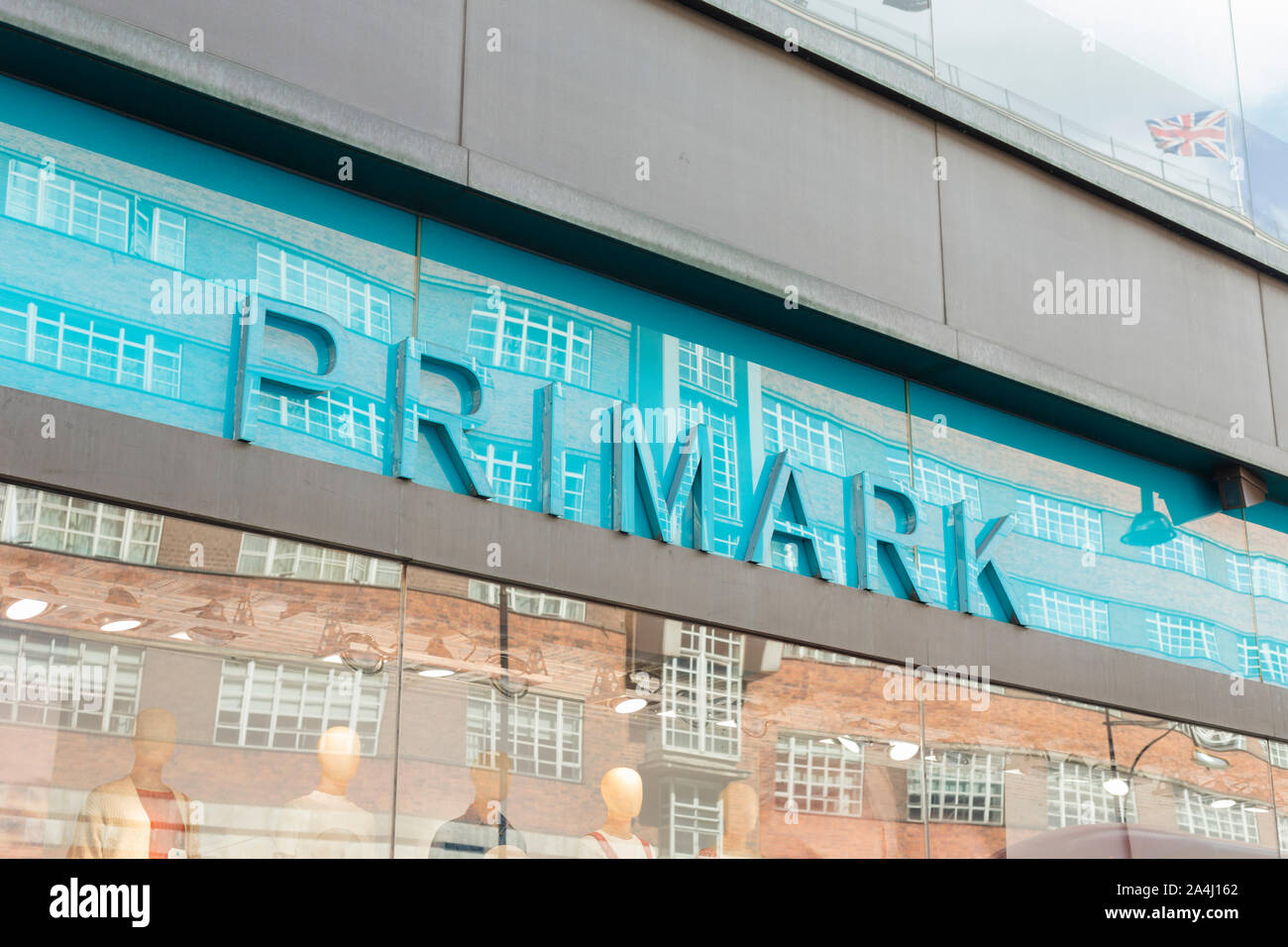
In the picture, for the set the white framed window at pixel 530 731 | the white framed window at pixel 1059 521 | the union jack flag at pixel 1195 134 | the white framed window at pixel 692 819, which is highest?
the union jack flag at pixel 1195 134

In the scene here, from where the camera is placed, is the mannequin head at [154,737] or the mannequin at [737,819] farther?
the mannequin at [737,819]

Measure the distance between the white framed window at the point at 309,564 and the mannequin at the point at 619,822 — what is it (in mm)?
1476

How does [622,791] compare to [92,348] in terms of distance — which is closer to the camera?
[92,348]

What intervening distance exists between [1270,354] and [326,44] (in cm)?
802

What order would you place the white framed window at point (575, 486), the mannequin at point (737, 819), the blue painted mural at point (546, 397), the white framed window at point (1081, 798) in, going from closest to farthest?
the blue painted mural at point (546, 397) → the mannequin at point (737, 819) → the white framed window at point (575, 486) → the white framed window at point (1081, 798)

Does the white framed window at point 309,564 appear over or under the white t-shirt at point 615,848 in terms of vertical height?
over

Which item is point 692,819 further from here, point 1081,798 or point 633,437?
point 1081,798

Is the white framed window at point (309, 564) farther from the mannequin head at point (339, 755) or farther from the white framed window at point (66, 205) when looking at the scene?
the white framed window at point (66, 205)

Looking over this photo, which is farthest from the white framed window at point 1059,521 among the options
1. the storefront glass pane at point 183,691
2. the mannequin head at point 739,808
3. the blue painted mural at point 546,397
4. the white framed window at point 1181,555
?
the storefront glass pane at point 183,691

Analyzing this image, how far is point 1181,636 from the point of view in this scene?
33.1 ft

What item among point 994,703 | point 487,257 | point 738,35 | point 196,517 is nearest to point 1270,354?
point 994,703

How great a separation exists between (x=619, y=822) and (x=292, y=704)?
1.77 m

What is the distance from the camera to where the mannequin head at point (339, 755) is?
6352 mm

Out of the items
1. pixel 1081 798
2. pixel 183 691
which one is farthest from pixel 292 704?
pixel 1081 798
